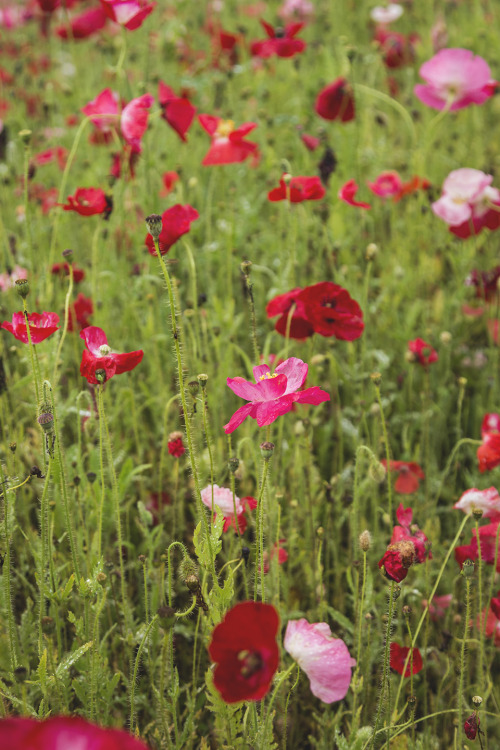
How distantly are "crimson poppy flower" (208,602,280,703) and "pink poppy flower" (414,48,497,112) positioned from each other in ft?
6.07

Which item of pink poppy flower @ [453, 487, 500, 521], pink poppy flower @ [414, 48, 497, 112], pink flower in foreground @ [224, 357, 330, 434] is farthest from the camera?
pink poppy flower @ [414, 48, 497, 112]

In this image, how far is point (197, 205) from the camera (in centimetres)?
242

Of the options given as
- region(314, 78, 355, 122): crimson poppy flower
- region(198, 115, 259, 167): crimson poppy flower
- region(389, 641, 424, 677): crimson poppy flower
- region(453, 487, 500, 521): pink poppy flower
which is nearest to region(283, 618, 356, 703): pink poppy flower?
region(389, 641, 424, 677): crimson poppy flower

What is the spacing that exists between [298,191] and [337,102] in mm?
779

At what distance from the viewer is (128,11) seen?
1.71m

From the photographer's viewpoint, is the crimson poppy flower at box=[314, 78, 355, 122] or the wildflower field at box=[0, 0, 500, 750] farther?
the crimson poppy flower at box=[314, 78, 355, 122]

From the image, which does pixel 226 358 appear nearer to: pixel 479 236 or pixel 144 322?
pixel 144 322

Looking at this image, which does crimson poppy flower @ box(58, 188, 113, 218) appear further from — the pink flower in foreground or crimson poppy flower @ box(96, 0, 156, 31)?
the pink flower in foreground

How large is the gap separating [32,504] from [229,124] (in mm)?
1114

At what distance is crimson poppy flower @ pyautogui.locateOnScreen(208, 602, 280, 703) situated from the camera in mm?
665

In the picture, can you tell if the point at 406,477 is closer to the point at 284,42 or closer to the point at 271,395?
the point at 271,395

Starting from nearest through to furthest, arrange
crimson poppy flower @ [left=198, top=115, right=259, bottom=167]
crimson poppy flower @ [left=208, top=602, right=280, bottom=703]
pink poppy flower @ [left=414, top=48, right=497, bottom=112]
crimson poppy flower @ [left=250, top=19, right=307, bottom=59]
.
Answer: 1. crimson poppy flower @ [left=208, top=602, right=280, bottom=703]
2. crimson poppy flower @ [left=198, top=115, right=259, bottom=167]
3. pink poppy flower @ [left=414, top=48, right=497, bottom=112]
4. crimson poppy flower @ [left=250, top=19, right=307, bottom=59]

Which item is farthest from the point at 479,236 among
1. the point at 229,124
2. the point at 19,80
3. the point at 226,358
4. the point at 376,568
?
the point at 19,80

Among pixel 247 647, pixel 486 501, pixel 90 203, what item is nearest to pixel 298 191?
pixel 90 203
